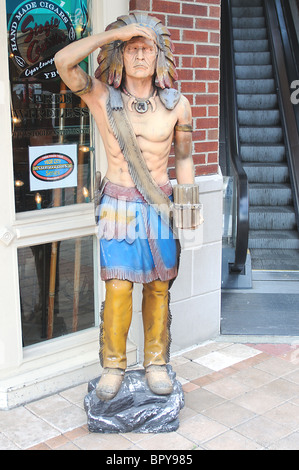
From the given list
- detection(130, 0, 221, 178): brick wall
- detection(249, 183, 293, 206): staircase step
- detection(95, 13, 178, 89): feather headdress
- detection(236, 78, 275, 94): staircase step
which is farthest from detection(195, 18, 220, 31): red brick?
detection(236, 78, 275, 94): staircase step

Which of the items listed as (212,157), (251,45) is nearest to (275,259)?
(212,157)

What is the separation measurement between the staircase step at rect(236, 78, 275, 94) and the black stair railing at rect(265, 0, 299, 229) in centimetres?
19

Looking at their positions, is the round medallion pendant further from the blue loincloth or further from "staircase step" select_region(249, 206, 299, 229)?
"staircase step" select_region(249, 206, 299, 229)

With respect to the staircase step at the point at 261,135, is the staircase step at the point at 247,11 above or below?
A: above

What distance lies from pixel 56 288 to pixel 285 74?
5911 mm

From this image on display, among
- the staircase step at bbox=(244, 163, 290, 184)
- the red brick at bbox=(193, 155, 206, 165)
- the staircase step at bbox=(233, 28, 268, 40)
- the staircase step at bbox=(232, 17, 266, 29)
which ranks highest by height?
the staircase step at bbox=(232, 17, 266, 29)

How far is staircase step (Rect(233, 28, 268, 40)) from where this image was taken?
9.76 meters

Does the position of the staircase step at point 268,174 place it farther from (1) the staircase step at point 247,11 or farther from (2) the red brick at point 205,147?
(1) the staircase step at point 247,11

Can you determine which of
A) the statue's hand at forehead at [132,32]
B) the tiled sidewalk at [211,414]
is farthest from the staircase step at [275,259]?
the statue's hand at forehead at [132,32]

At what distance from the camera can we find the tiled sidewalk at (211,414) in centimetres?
309

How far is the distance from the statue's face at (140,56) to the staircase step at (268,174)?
4.62 meters

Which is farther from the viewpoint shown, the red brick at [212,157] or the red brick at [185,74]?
the red brick at [212,157]

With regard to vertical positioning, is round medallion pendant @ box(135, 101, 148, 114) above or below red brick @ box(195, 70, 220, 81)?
below

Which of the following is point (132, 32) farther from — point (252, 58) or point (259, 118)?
point (252, 58)
